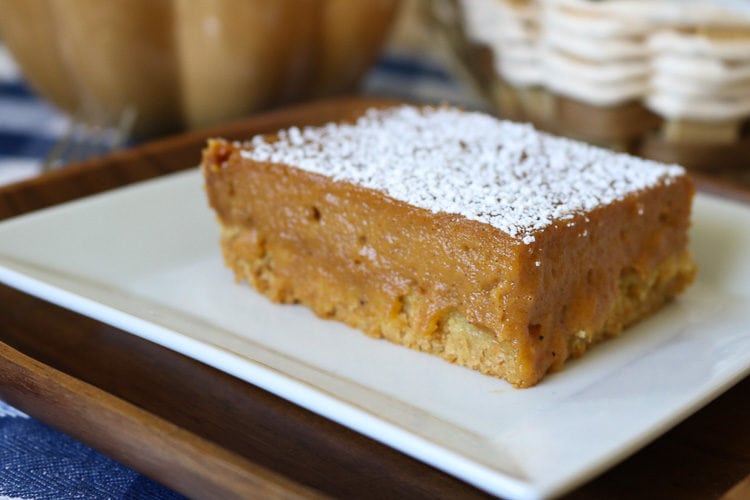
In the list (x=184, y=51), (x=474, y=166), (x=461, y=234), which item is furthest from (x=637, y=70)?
(x=184, y=51)

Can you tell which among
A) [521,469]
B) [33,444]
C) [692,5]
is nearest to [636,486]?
[521,469]

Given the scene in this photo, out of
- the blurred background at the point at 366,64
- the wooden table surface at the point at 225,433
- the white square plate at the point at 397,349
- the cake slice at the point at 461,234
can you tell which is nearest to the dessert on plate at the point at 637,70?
the blurred background at the point at 366,64

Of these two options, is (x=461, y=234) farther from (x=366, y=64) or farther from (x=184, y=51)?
(x=366, y=64)

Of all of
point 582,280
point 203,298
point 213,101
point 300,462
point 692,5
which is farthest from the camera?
point 213,101

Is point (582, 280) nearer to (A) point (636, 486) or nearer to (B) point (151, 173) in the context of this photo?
(A) point (636, 486)

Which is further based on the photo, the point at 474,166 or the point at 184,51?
the point at 184,51

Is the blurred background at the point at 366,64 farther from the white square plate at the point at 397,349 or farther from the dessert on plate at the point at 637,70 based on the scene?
the white square plate at the point at 397,349
